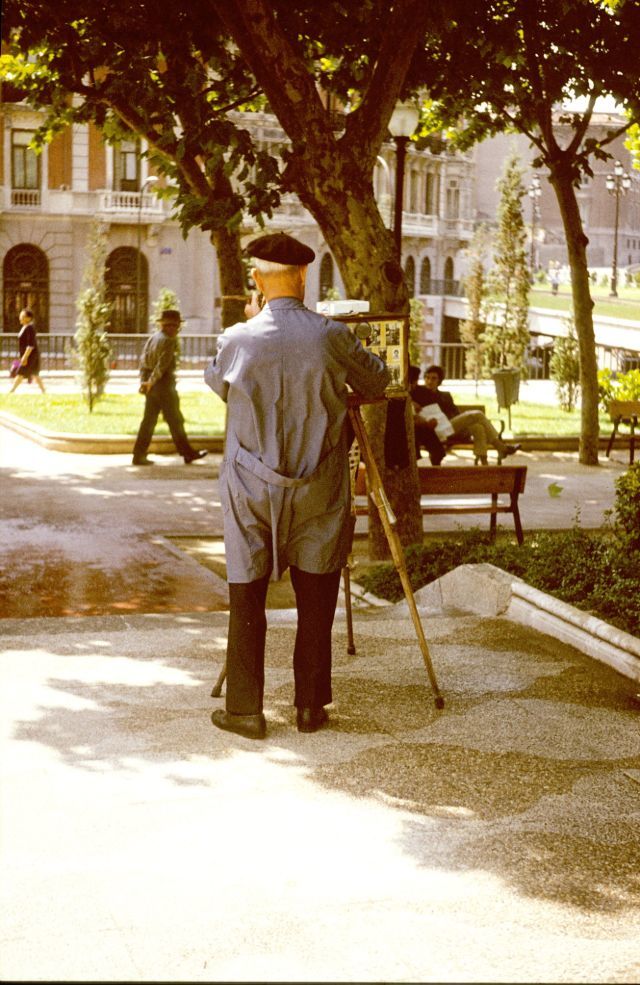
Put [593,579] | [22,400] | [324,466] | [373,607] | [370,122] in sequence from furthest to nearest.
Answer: [22,400] → [370,122] → [373,607] → [593,579] → [324,466]

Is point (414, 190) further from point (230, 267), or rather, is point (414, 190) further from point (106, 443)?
point (230, 267)

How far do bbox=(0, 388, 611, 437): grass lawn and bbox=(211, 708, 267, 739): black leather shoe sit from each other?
45.6 ft

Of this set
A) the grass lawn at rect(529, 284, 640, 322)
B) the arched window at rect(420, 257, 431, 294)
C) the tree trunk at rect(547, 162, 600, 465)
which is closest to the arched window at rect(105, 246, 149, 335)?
the grass lawn at rect(529, 284, 640, 322)

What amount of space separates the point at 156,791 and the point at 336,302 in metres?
2.37

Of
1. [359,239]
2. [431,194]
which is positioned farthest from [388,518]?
[431,194]

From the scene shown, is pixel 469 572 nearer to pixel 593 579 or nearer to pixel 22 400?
pixel 593 579

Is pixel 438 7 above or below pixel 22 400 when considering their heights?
above

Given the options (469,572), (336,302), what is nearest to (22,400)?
(469,572)

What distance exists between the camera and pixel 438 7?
499 inches

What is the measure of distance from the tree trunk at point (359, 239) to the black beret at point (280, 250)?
4099 mm

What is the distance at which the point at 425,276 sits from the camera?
75312 mm

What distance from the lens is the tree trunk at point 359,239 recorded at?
10.0m

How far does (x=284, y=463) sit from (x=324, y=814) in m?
1.39

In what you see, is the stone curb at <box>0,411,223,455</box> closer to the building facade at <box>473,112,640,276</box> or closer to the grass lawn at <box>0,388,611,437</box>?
the grass lawn at <box>0,388,611,437</box>
